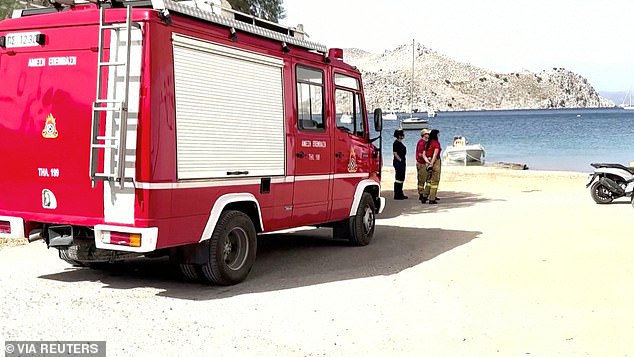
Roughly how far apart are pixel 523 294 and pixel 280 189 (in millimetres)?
3111

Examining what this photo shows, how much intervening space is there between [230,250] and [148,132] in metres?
1.92

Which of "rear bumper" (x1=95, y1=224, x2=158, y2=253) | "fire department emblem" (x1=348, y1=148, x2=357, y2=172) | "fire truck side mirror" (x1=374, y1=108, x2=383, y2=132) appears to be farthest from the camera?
"fire truck side mirror" (x1=374, y1=108, x2=383, y2=132)

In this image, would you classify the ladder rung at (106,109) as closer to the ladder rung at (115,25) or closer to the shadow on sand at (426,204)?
the ladder rung at (115,25)

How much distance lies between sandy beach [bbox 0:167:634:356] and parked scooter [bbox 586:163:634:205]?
17.7 feet

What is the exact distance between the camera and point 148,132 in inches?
299

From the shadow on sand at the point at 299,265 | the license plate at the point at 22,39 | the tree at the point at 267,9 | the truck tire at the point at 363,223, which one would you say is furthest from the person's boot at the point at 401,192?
the license plate at the point at 22,39

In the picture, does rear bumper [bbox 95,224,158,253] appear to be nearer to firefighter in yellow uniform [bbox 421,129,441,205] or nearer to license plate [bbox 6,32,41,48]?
license plate [bbox 6,32,41,48]

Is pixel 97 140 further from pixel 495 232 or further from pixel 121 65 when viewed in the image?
pixel 495 232

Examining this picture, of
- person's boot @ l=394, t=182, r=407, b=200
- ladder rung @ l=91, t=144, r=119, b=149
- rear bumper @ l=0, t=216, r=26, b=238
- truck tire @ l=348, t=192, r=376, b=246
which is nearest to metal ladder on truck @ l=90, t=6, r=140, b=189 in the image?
ladder rung @ l=91, t=144, r=119, b=149

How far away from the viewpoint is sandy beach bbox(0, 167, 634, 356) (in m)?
6.53

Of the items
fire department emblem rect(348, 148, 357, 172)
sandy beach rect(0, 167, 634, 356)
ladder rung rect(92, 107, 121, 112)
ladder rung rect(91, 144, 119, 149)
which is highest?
ladder rung rect(92, 107, 121, 112)

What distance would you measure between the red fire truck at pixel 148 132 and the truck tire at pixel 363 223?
86.8 inches

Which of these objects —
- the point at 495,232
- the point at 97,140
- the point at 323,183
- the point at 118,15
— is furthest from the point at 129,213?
the point at 495,232

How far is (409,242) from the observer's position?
40.1 feet
